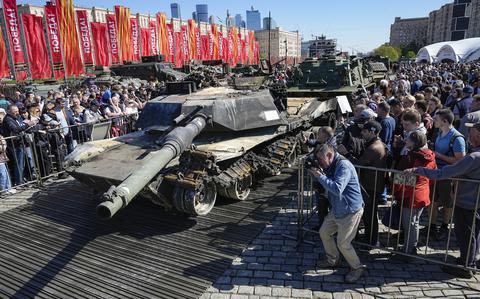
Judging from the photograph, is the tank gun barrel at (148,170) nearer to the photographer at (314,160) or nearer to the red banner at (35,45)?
the photographer at (314,160)

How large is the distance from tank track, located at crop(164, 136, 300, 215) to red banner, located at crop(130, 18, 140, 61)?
25165mm

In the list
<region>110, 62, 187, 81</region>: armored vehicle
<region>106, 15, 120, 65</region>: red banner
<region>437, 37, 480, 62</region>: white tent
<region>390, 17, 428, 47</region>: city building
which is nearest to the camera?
<region>110, 62, 187, 81</region>: armored vehicle

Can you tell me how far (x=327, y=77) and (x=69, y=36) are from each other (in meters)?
15.4

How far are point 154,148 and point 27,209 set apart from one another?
3220 millimetres

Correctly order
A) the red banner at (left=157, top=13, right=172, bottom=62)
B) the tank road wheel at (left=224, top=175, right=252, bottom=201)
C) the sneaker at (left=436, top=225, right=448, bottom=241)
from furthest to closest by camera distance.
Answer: the red banner at (left=157, top=13, right=172, bottom=62) → the tank road wheel at (left=224, top=175, right=252, bottom=201) → the sneaker at (left=436, top=225, right=448, bottom=241)

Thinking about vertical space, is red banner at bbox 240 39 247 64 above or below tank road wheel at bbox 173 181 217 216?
above

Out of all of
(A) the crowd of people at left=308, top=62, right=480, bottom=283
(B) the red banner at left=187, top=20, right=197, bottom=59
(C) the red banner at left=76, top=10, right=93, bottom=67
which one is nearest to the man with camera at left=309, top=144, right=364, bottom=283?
(A) the crowd of people at left=308, top=62, right=480, bottom=283

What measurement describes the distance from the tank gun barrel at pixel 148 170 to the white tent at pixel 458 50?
4537cm

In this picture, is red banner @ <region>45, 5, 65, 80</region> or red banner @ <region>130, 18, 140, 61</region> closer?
red banner @ <region>45, 5, 65, 80</region>

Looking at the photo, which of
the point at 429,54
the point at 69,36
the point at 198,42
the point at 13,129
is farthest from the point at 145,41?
the point at 429,54

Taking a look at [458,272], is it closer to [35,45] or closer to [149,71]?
[35,45]

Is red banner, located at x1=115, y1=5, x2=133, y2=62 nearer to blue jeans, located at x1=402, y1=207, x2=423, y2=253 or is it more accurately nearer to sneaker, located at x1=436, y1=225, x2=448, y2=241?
sneaker, located at x1=436, y1=225, x2=448, y2=241

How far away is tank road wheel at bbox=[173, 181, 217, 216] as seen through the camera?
21.1 ft

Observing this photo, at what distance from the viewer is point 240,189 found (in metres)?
8.01
